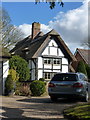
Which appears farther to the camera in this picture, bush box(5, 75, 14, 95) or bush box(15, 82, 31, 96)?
bush box(15, 82, 31, 96)

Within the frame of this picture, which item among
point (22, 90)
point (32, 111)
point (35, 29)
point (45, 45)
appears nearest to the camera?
point (32, 111)

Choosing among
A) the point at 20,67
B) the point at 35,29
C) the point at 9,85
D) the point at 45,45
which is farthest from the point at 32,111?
the point at 35,29

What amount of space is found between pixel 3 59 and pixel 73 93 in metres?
7.52

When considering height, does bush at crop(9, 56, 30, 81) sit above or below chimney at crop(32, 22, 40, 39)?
below

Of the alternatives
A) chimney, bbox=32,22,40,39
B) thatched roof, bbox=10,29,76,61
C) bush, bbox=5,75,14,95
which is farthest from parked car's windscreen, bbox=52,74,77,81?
chimney, bbox=32,22,40,39

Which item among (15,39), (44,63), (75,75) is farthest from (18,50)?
(75,75)

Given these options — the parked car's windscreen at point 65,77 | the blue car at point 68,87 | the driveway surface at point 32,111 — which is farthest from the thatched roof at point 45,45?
the driveway surface at point 32,111

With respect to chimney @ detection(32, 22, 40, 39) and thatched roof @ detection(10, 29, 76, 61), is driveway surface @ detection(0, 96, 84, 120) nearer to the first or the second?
thatched roof @ detection(10, 29, 76, 61)

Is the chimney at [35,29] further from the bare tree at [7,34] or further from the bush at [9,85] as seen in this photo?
the bush at [9,85]

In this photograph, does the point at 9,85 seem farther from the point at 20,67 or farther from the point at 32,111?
the point at 32,111

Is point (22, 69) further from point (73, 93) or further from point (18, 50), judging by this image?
point (18, 50)

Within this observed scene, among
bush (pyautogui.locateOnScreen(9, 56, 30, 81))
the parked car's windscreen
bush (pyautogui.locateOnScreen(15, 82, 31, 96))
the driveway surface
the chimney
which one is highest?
the chimney

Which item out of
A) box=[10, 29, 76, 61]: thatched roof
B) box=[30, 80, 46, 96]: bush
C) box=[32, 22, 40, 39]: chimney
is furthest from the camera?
box=[32, 22, 40, 39]: chimney

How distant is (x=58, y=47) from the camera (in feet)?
127
